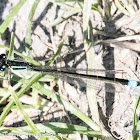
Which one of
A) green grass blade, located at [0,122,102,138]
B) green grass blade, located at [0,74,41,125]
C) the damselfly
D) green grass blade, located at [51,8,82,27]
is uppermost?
green grass blade, located at [51,8,82,27]

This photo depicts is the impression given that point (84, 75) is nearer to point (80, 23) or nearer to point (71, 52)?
point (71, 52)

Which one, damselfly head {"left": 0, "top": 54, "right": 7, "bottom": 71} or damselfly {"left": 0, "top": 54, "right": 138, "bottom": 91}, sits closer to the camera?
damselfly {"left": 0, "top": 54, "right": 138, "bottom": 91}

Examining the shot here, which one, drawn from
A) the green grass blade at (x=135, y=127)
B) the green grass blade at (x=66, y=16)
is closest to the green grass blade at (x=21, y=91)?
the green grass blade at (x=66, y=16)

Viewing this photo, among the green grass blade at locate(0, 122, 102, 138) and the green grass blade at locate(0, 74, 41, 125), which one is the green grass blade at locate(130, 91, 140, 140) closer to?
the green grass blade at locate(0, 122, 102, 138)

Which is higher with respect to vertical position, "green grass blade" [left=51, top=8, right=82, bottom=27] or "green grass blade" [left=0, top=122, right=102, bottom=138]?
"green grass blade" [left=51, top=8, right=82, bottom=27]

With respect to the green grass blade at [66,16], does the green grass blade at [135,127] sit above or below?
below

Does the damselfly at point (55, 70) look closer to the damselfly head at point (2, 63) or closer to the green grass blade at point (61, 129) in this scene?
the damselfly head at point (2, 63)

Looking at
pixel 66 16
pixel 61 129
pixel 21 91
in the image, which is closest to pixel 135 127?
pixel 61 129

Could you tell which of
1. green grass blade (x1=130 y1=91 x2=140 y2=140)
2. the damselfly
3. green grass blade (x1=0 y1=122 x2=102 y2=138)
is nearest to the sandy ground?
the damselfly

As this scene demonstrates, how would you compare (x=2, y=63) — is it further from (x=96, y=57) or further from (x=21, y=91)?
(x=96, y=57)

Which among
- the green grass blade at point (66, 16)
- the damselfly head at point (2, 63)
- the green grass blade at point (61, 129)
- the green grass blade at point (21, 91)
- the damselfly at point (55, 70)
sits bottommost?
the green grass blade at point (61, 129)

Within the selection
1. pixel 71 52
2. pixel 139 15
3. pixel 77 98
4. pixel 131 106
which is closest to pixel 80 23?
pixel 71 52

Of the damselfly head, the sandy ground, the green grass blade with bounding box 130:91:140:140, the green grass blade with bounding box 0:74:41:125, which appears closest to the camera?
the green grass blade with bounding box 130:91:140:140
